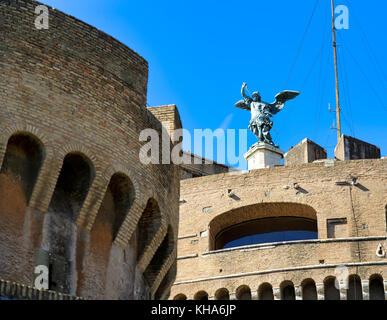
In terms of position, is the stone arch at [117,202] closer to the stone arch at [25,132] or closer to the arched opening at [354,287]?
the stone arch at [25,132]

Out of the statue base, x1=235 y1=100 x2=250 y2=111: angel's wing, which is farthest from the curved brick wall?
x1=235 y1=100 x2=250 y2=111: angel's wing

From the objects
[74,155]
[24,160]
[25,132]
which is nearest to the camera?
[25,132]

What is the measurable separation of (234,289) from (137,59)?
16144 millimetres

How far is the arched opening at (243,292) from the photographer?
34.0 meters

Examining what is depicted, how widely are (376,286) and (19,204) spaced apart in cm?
1841

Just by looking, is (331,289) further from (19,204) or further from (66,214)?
(19,204)

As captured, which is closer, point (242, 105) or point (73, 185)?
point (73, 185)

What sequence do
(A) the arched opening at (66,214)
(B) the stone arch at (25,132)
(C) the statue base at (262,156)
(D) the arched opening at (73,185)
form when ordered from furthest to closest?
(C) the statue base at (262,156) → (D) the arched opening at (73,185) → (A) the arched opening at (66,214) → (B) the stone arch at (25,132)

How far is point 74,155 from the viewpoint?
17047 millimetres

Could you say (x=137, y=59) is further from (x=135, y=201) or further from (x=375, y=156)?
(x=375, y=156)

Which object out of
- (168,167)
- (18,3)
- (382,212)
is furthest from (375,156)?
(18,3)

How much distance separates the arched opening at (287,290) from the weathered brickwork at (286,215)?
27 millimetres

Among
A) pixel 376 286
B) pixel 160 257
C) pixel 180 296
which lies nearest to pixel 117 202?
pixel 160 257

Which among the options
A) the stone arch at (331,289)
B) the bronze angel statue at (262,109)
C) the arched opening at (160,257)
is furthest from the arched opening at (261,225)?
the arched opening at (160,257)
